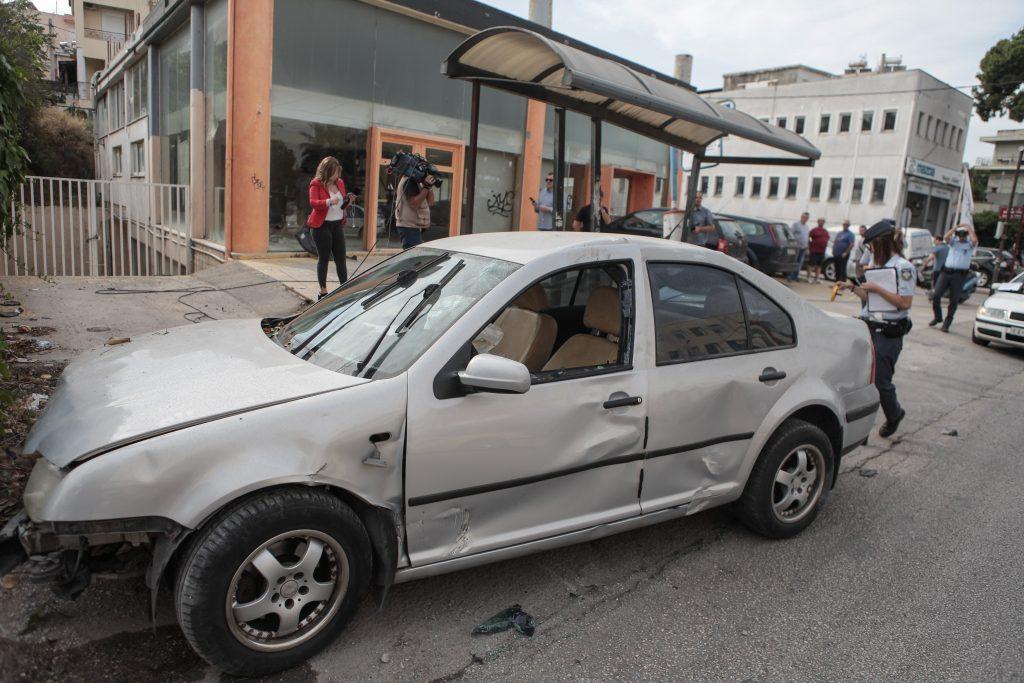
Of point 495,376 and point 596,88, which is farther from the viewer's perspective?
point 596,88

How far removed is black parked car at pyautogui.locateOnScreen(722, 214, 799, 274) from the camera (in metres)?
17.1

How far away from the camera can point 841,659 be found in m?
2.88

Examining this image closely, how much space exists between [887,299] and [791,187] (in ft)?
147

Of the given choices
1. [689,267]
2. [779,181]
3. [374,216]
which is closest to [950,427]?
[689,267]

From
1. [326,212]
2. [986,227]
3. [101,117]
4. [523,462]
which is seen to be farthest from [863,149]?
[523,462]

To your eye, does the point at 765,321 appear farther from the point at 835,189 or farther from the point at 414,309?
the point at 835,189

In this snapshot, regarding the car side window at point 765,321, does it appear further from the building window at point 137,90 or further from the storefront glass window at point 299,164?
the building window at point 137,90

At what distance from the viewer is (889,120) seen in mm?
41688

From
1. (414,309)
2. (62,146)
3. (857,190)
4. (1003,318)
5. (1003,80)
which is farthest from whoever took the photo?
(857,190)

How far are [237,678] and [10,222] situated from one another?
12.8 ft

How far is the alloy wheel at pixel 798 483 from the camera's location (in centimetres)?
386

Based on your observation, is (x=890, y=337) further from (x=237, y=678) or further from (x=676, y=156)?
(x=676, y=156)

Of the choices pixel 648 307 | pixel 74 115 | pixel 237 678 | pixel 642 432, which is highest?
pixel 74 115

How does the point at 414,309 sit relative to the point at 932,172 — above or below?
below
